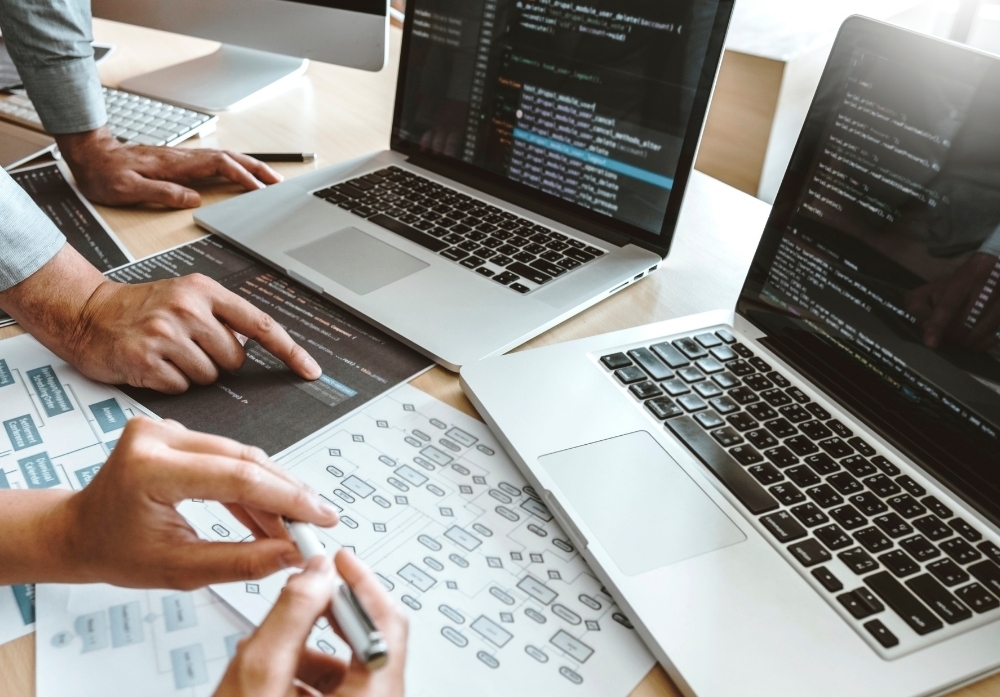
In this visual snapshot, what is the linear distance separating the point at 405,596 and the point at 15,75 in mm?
1210

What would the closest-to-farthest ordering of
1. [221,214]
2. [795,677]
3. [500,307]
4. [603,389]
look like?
1. [795,677]
2. [603,389]
3. [500,307]
4. [221,214]

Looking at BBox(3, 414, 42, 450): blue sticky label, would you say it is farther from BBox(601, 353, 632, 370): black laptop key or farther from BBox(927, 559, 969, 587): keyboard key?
BBox(927, 559, 969, 587): keyboard key

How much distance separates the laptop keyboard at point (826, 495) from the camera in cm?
47

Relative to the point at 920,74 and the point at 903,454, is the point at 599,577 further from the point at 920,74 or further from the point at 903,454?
the point at 920,74

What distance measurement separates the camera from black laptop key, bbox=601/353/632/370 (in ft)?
2.19

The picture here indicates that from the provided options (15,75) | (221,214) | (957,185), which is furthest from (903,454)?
(15,75)

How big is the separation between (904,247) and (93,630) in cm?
61

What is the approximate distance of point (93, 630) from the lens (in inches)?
18.3

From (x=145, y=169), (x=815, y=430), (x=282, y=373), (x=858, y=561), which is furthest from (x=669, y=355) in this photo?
(x=145, y=169)

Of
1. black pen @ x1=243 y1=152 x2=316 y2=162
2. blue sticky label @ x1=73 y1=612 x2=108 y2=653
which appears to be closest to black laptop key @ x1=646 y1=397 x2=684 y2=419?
blue sticky label @ x1=73 y1=612 x2=108 y2=653

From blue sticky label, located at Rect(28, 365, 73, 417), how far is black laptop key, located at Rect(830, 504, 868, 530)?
59cm

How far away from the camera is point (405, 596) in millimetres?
491

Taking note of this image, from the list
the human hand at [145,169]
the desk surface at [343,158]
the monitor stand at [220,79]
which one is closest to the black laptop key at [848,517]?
the desk surface at [343,158]

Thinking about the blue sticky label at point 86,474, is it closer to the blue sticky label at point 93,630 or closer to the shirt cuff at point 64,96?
the blue sticky label at point 93,630
